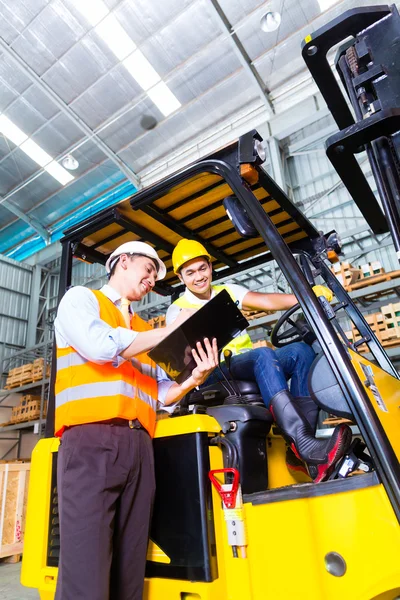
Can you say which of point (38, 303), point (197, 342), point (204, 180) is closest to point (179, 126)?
point (38, 303)

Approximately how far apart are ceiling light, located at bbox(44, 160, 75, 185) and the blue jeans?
15056mm

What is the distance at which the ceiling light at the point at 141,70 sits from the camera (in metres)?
12.6

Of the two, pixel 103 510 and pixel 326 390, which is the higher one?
pixel 326 390

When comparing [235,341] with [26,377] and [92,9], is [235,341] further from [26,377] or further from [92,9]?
[26,377]

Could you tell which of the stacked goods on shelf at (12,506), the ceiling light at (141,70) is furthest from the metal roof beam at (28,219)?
the stacked goods on shelf at (12,506)

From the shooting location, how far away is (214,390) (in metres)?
2.78

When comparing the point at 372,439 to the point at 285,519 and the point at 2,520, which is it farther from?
the point at 2,520

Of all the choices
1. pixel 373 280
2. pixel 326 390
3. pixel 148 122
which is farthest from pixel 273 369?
pixel 148 122

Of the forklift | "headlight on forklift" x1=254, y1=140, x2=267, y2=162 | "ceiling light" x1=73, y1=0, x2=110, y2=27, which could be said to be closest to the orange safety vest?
the forklift

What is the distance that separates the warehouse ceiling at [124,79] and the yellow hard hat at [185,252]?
10.7 m

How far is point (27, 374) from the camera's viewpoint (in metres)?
17.0

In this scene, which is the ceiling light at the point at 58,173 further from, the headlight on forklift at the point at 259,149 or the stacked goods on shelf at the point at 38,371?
the headlight on forklift at the point at 259,149

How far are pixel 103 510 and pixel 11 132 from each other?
1579 cm

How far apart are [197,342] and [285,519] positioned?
2.96 ft
